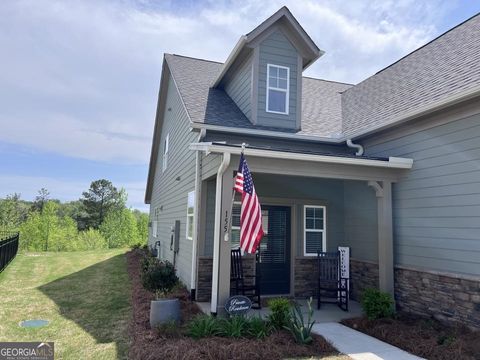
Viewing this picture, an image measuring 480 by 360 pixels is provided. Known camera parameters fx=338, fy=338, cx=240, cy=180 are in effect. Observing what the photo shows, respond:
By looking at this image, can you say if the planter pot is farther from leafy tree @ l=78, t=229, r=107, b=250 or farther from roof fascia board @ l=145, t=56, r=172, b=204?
leafy tree @ l=78, t=229, r=107, b=250

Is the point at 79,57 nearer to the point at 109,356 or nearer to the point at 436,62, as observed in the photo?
the point at 109,356

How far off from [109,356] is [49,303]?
365cm


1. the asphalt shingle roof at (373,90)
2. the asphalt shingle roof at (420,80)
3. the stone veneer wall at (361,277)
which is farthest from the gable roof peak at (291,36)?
the stone veneer wall at (361,277)

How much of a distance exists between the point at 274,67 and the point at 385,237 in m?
4.78

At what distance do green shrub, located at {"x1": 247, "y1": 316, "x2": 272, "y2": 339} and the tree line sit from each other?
855 inches

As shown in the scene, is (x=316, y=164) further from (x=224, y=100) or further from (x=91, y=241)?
(x=91, y=241)

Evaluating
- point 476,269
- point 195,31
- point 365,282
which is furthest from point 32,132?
point 476,269

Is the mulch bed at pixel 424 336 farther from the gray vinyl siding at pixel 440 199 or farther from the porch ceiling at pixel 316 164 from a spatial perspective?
the porch ceiling at pixel 316 164

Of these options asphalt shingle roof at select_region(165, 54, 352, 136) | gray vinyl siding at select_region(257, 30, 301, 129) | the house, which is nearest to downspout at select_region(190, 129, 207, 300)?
the house

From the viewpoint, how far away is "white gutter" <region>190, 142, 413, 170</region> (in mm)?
5461

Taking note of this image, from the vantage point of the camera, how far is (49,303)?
278 inches

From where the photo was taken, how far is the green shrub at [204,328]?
4656 mm

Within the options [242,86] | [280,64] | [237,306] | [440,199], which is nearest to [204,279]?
[237,306]

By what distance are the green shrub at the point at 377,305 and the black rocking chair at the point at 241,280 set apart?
205 centimetres
